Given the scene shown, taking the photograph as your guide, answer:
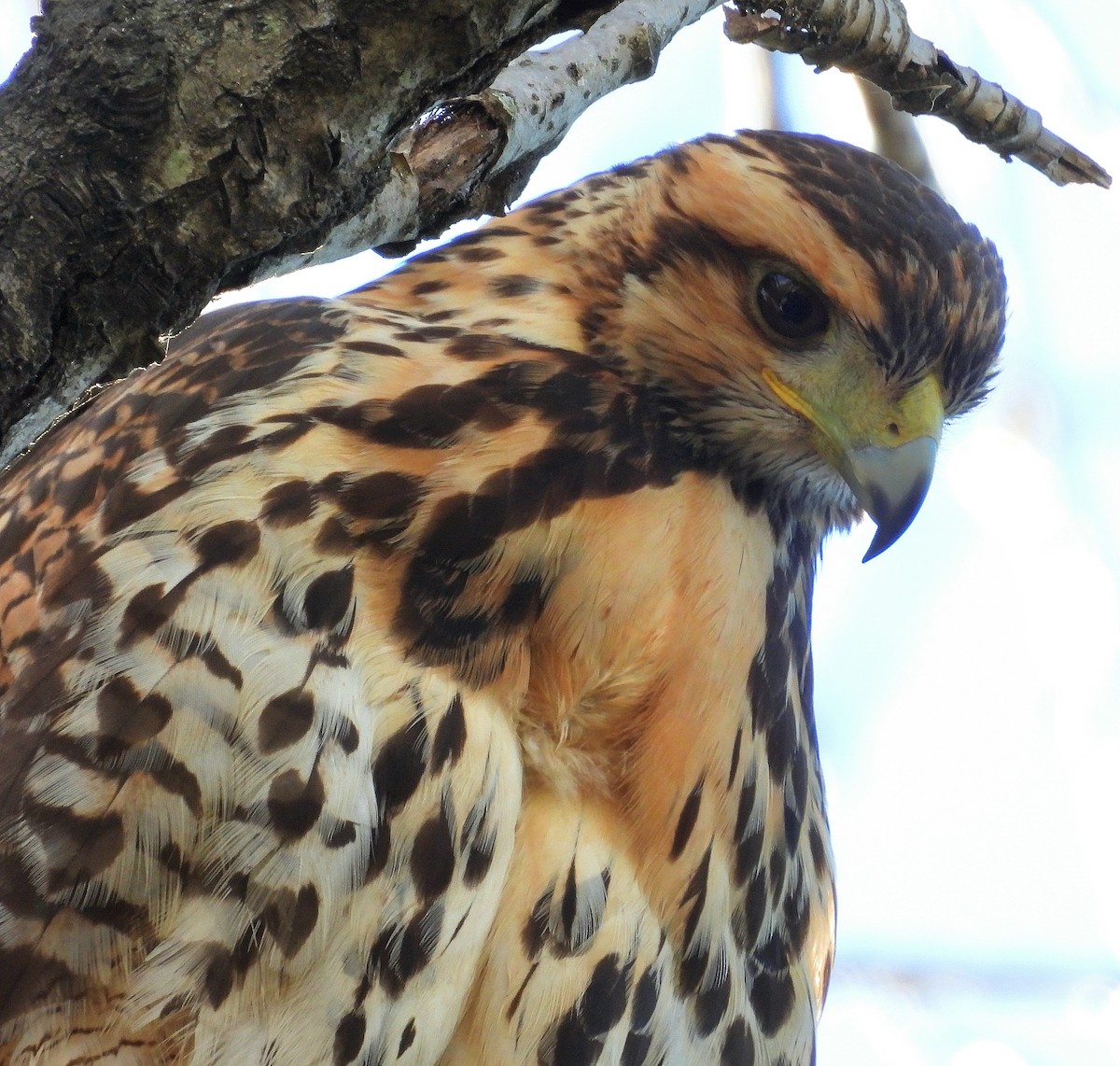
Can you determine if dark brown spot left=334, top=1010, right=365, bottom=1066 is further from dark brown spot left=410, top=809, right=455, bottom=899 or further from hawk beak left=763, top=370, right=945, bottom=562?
hawk beak left=763, top=370, right=945, bottom=562

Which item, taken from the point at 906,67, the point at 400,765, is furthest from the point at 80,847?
the point at 906,67

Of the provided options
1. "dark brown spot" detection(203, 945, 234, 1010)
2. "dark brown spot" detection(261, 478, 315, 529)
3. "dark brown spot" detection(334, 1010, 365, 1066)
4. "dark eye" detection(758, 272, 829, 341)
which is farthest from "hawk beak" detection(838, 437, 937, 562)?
"dark brown spot" detection(203, 945, 234, 1010)

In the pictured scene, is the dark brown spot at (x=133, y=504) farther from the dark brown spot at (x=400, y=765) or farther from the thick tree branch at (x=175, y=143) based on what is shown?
the thick tree branch at (x=175, y=143)

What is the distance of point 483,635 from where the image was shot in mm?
2326

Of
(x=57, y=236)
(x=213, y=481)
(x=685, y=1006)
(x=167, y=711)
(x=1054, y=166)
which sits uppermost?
(x=57, y=236)

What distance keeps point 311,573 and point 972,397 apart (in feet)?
5.69

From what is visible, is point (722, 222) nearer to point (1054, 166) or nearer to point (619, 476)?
point (619, 476)

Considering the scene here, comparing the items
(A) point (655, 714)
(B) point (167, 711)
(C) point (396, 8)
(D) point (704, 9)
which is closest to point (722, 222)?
(D) point (704, 9)

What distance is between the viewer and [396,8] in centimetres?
162

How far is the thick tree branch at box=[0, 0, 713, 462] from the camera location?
1519 millimetres

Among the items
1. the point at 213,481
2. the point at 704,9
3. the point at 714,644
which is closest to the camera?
the point at 213,481

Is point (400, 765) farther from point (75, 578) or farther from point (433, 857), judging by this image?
point (75, 578)

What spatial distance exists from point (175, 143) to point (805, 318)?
1.56m

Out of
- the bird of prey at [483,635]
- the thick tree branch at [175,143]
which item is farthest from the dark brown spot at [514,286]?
the thick tree branch at [175,143]
